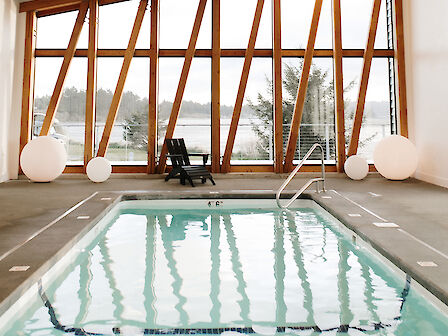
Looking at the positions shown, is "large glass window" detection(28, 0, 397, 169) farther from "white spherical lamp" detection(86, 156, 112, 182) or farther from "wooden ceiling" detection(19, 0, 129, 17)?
"white spherical lamp" detection(86, 156, 112, 182)

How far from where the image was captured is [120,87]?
7750 mm

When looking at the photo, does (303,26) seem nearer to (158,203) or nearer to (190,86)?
(190,86)

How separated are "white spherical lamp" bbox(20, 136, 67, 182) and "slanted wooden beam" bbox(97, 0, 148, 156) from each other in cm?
118

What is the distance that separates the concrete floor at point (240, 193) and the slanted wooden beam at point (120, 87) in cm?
79

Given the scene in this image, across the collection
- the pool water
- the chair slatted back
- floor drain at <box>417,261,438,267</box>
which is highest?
the chair slatted back

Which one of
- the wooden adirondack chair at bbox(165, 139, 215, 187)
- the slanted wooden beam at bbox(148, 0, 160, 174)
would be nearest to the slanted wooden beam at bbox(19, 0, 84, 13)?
the slanted wooden beam at bbox(148, 0, 160, 174)

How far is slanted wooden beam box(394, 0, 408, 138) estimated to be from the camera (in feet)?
25.3

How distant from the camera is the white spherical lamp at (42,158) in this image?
6.40 meters

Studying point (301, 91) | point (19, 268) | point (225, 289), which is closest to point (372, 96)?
point (301, 91)

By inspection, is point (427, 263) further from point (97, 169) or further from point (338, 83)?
point (338, 83)

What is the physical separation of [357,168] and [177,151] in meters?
3.18

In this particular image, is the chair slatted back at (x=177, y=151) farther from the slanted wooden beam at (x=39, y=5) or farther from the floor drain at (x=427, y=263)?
the floor drain at (x=427, y=263)

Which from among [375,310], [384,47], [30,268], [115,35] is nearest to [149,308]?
[30,268]

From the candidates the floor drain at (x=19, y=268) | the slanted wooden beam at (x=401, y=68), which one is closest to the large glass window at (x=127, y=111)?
the slanted wooden beam at (x=401, y=68)
